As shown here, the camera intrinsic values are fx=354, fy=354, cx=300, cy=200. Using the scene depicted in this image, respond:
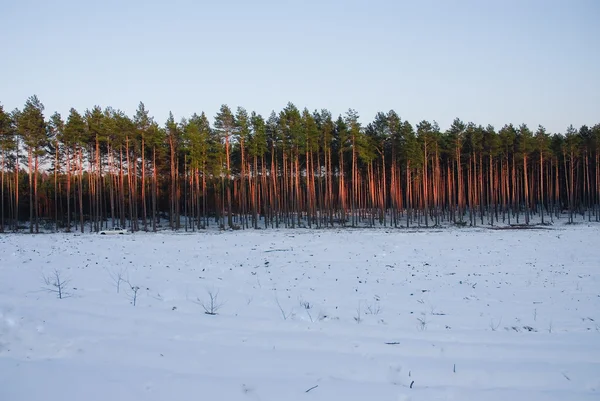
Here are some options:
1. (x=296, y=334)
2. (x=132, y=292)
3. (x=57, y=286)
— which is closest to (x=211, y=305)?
(x=132, y=292)

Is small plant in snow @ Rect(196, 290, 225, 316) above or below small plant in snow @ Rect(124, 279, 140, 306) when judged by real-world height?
below

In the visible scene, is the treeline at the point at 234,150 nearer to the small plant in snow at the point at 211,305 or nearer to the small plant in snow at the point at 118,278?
the small plant in snow at the point at 118,278

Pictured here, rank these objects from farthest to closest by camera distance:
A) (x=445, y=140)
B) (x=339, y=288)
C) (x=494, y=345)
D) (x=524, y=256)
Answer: (x=445, y=140) < (x=524, y=256) < (x=339, y=288) < (x=494, y=345)

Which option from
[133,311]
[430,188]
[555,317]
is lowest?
[555,317]

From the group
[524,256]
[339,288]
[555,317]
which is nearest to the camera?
[555,317]

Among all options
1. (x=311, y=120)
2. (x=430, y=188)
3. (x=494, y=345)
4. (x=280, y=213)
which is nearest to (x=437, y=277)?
(x=494, y=345)

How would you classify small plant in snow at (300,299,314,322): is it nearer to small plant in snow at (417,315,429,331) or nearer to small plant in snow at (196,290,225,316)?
small plant in snow at (196,290,225,316)

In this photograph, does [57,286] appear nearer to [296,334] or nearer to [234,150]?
[296,334]

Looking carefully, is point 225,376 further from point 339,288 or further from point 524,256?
point 524,256

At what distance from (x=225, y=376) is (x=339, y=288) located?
22.1 ft

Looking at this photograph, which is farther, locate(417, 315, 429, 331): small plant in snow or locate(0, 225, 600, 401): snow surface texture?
locate(417, 315, 429, 331): small plant in snow

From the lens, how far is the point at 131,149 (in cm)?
4794

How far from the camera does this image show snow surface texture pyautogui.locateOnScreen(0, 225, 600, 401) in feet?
15.6

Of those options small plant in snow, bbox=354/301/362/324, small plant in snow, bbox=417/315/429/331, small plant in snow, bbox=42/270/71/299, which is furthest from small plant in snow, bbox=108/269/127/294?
small plant in snow, bbox=417/315/429/331
